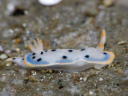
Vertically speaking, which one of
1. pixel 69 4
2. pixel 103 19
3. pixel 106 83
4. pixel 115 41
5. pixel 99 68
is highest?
pixel 69 4

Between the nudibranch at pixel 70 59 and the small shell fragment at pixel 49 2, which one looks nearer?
the nudibranch at pixel 70 59

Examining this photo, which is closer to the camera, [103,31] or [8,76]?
[8,76]

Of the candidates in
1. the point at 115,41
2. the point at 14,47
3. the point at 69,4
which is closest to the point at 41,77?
the point at 14,47

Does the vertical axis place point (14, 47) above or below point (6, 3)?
below

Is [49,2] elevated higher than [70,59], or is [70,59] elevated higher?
[49,2]

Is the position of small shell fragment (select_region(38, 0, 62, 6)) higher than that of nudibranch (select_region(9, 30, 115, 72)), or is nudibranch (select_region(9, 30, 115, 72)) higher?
small shell fragment (select_region(38, 0, 62, 6))

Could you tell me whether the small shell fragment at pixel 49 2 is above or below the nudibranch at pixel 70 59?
above

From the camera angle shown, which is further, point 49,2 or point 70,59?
point 49,2

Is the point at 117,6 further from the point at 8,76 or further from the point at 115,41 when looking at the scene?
the point at 8,76

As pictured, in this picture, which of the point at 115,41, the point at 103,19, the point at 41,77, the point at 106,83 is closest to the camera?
the point at 106,83

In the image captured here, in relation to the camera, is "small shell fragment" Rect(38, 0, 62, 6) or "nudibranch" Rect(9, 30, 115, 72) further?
"small shell fragment" Rect(38, 0, 62, 6)

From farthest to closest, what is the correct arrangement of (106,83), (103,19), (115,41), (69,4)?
1. (69,4)
2. (103,19)
3. (115,41)
4. (106,83)
